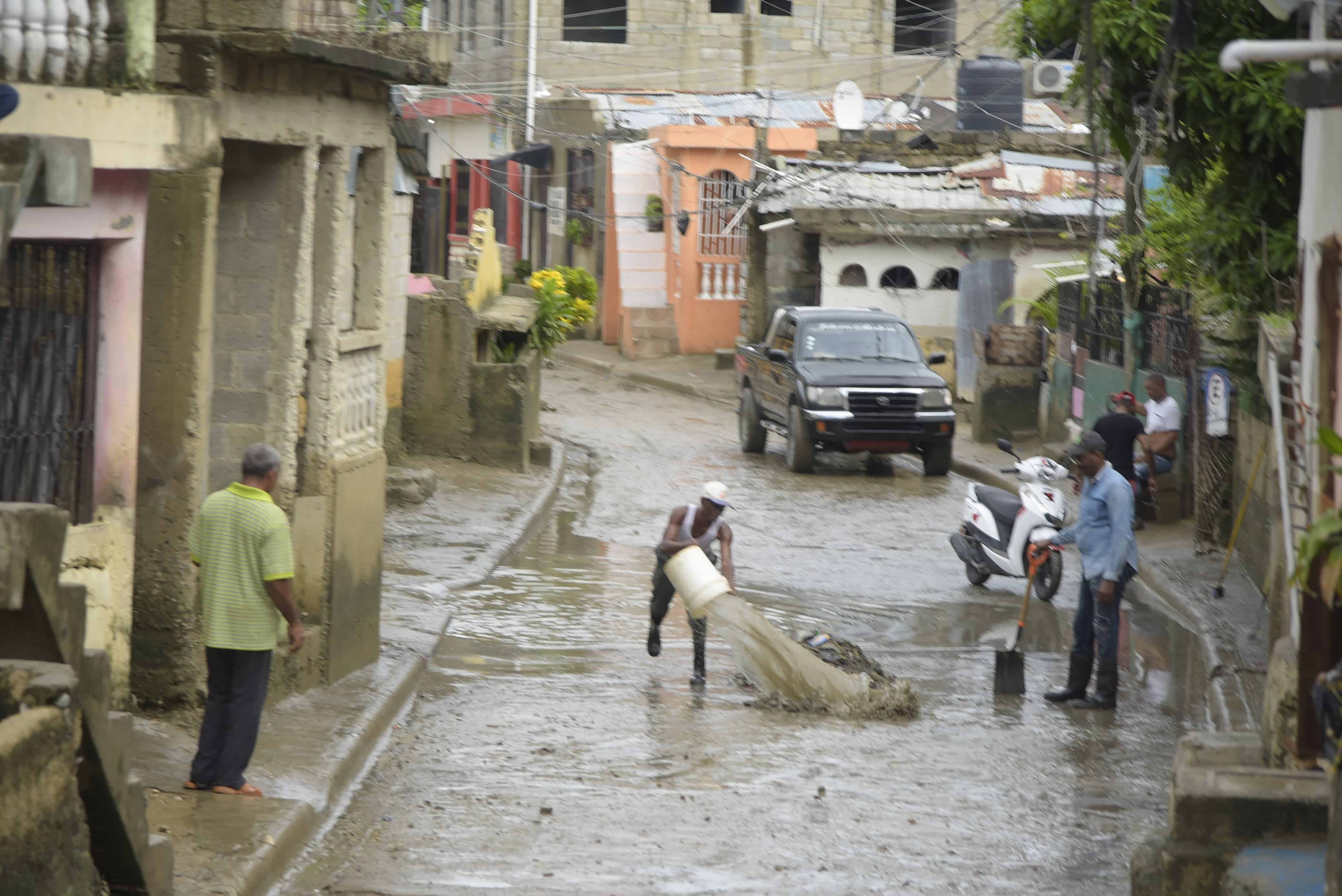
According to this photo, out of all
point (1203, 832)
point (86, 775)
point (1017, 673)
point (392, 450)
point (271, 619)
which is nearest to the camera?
point (86, 775)

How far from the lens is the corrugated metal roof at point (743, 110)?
36.2m

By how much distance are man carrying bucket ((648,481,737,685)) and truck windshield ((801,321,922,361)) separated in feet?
38.5

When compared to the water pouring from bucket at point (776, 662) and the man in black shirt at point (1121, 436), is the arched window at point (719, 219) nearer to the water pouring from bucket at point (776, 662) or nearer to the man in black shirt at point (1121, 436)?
the man in black shirt at point (1121, 436)

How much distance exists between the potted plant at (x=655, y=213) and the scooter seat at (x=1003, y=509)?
2152 centimetres

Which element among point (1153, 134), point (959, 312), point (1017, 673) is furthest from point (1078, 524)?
point (959, 312)

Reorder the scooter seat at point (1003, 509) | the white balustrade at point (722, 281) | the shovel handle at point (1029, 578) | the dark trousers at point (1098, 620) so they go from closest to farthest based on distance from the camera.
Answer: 1. the dark trousers at point (1098, 620)
2. the shovel handle at point (1029, 578)
3. the scooter seat at point (1003, 509)
4. the white balustrade at point (722, 281)

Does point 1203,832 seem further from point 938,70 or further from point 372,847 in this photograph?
point 938,70

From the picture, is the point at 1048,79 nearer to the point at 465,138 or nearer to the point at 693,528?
the point at 465,138

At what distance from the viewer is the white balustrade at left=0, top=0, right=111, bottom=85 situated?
7137 mm

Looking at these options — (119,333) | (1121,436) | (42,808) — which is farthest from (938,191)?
(42,808)

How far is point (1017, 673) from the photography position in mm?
11281

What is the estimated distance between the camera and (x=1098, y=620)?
11.0 meters

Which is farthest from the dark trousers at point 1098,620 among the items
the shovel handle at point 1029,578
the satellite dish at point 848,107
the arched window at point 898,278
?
the satellite dish at point 848,107

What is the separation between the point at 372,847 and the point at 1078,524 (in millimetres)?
5315
